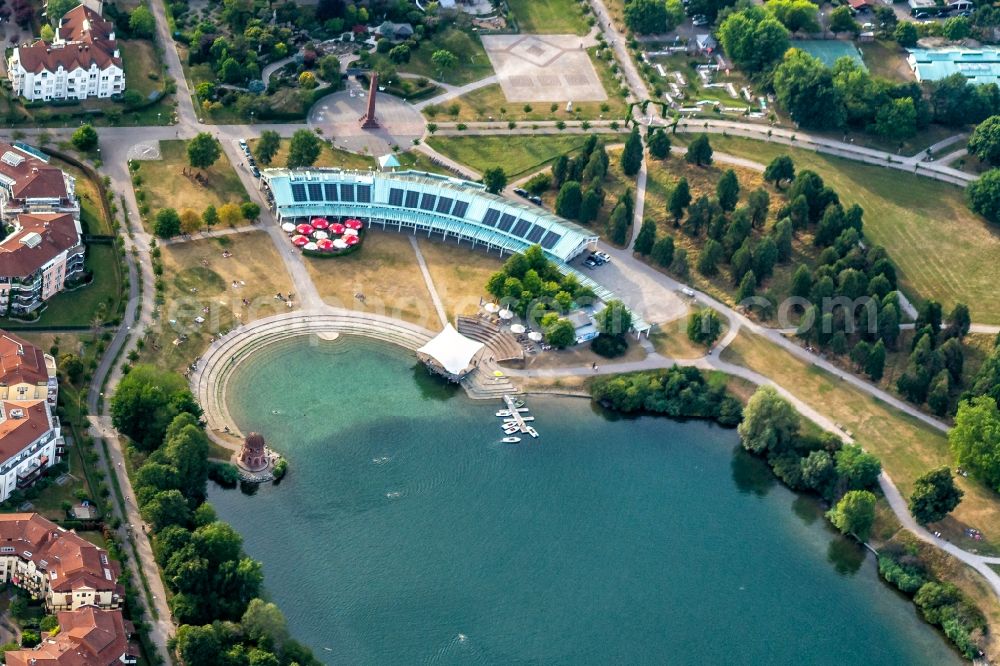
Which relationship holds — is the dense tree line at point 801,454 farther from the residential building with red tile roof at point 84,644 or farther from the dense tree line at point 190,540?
the residential building with red tile roof at point 84,644

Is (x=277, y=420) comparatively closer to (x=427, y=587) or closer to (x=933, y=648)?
(x=427, y=587)

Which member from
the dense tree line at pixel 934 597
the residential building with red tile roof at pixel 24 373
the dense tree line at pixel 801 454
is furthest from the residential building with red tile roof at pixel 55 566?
the dense tree line at pixel 934 597

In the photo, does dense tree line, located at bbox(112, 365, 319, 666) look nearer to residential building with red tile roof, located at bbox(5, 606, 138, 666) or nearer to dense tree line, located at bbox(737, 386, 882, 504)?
residential building with red tile roof, located at bbox(5, 606, 138, 666)

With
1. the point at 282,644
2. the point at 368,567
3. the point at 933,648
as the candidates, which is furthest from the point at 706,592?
the point at 282,644

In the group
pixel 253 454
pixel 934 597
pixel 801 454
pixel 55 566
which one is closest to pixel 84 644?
pixel 55 566

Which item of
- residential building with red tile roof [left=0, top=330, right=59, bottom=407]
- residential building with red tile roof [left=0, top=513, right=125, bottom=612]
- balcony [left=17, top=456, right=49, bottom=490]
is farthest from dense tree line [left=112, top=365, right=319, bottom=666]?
balcony [left=17, top=456, right=49, bottom=490]

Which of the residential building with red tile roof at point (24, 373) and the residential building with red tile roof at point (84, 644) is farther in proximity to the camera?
the residential building with red tile roof at point (24, 373)
